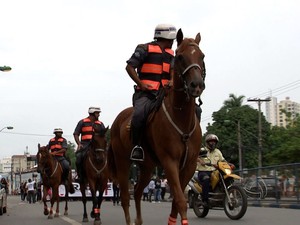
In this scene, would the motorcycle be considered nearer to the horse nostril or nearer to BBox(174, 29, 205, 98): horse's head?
BBox(174, 29, 205, 98): horse's head

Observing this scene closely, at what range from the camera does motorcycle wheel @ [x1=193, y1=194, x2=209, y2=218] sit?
15894 mm

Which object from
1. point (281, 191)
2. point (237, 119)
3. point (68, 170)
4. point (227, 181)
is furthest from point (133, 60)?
point (237, 119)

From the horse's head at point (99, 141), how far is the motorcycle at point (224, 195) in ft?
9.62

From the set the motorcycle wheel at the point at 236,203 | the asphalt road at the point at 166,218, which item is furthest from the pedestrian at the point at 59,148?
the motorcycle wheel at the point at 236,203

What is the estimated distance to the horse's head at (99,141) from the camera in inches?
541

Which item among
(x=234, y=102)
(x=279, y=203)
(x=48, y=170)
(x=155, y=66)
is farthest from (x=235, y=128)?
(x=155, y=66)

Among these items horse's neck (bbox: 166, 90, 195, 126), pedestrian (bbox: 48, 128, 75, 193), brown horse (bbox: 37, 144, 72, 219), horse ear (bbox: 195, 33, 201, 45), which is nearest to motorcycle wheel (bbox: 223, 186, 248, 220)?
brown horse (bbox: 37, 144, 72, 219)

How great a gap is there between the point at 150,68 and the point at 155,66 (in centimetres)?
7

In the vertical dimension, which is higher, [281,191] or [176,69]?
[176,69]

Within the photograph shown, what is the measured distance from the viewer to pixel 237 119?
86.1 meters

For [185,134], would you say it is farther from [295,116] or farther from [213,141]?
[295,116]

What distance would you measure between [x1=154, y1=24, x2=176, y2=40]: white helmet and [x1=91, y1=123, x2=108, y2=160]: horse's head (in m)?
5.74

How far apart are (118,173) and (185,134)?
8.86 feet

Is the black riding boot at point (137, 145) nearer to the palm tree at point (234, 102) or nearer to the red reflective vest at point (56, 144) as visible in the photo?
the red reflective vest at point (56, 144)
